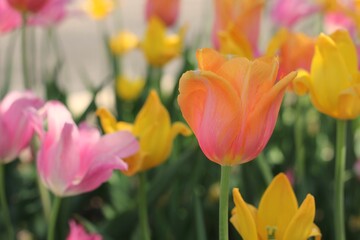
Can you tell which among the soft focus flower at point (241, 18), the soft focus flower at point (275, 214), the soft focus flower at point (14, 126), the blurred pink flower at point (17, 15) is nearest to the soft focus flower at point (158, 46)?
the blurred pink flower at point (17, 15)

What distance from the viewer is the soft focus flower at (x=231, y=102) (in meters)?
0.67

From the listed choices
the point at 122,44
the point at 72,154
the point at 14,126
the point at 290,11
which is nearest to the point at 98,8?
the point at 122,44

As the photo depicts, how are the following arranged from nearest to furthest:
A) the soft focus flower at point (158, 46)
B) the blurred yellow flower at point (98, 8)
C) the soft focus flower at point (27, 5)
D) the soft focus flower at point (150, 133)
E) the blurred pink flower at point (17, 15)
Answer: the soft focus flower at point (150, 133)
the soft focus flower at point (27, 5)
the blurred pink flower at point (17, 15)
the soft focus flower at point (158, 46)
the blurred yellow flower at point (98, 8)

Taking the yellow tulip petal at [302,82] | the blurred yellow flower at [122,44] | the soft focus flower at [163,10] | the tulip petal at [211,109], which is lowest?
the blurred yellow flower at [122,44]

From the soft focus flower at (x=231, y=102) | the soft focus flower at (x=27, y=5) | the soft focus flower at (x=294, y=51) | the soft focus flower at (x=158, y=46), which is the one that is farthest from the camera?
the soft focus flower at (x=158, y=46)

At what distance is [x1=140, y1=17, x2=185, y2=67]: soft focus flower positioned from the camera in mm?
1710

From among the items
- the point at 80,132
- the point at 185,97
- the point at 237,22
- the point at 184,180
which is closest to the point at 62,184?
the point at 80,132

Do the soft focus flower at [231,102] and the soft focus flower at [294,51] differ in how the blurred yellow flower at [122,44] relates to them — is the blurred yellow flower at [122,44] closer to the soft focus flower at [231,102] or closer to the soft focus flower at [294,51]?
the soft focus flower at [294,51]

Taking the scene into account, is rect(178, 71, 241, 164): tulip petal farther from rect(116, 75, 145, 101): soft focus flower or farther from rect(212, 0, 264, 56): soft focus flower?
rect(116, 75, 145, 101): soft focus flower

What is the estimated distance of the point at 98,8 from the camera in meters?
2.23

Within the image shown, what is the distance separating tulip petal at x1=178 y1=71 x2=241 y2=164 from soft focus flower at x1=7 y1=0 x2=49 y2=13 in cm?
64

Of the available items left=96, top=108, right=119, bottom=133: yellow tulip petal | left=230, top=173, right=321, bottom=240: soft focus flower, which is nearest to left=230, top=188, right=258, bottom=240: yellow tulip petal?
left=230, top=173, right=321, bottom=240: soft focus flower

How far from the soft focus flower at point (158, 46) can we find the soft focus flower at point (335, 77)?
0.84m

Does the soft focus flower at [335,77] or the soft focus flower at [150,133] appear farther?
the soft focus flower at [150,133]
